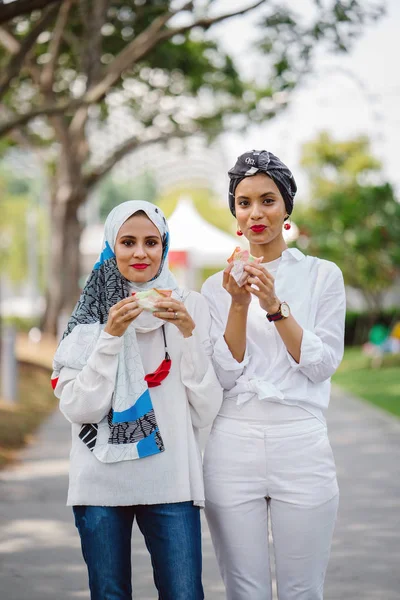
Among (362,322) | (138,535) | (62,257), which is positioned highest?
(62,257)

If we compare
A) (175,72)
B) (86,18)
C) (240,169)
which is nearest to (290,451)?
(240,169)

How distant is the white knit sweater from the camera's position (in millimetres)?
3430

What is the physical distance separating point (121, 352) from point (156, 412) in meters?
0.25

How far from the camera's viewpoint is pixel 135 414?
11.4 feet

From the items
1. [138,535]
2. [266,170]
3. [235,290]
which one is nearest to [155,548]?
[235,290]

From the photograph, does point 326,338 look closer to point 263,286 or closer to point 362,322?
point 263,286

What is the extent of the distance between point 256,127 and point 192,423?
64.6ft

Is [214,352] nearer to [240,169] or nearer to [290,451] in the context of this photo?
[290,451]

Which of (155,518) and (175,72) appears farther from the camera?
(175,72)

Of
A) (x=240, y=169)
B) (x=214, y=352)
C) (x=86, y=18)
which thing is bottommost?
(x=214, y=352)

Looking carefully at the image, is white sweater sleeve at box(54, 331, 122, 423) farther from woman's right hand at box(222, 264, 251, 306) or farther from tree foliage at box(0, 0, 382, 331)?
tree foliage at box(0, 0, 382, 331)

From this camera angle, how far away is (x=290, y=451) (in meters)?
3.54

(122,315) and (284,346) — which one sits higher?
(122,315)

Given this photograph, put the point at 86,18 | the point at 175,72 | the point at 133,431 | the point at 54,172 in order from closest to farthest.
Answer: the point at 133,431 → the point at 86,18 → the point at 175,72 → the point at 54,172
